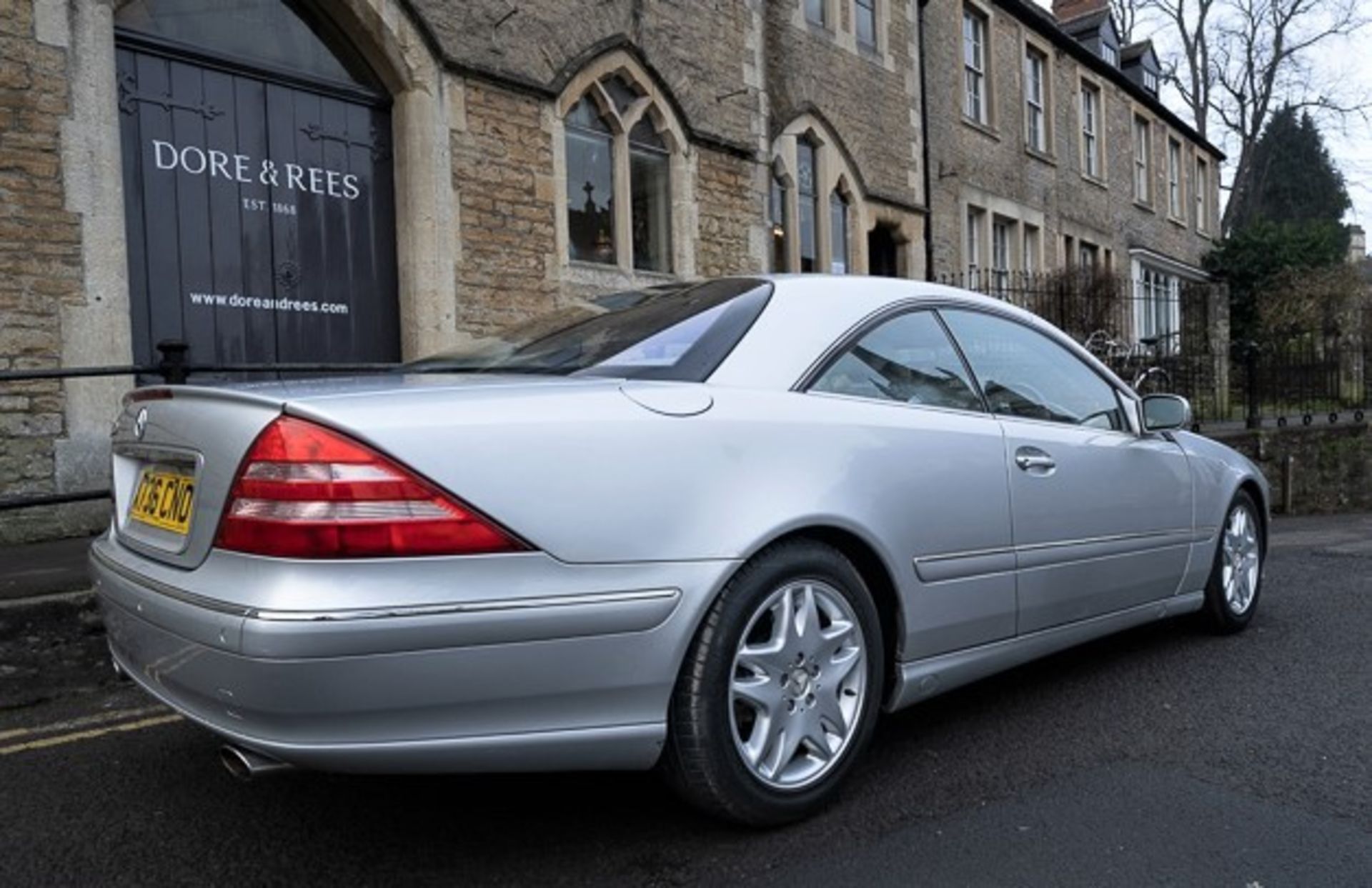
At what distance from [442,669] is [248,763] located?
48 cm

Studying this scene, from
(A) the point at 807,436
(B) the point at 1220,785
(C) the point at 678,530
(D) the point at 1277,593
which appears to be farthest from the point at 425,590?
(D) the point at 1277,593

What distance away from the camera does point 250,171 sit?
7.56 m

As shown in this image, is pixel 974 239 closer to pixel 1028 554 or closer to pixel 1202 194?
pixel 1202 194

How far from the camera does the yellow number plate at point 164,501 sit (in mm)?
2434

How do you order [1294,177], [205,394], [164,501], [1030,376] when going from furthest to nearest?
[1294,177]
[1030,376]
[164,501]
[205,394]

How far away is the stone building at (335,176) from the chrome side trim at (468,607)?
5277 millimetres

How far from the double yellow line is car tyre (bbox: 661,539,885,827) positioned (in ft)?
7.30

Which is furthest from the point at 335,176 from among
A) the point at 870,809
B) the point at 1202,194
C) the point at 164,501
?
the point at 1202,194

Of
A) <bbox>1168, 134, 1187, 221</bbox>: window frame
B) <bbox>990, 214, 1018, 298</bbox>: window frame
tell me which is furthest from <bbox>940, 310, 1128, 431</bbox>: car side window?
<bbox>1168, 134, 1187, 221</bbox>: window frame

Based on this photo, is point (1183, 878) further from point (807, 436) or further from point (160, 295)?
point (160, 295)

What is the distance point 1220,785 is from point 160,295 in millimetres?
6941

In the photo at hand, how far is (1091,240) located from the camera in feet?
69.0

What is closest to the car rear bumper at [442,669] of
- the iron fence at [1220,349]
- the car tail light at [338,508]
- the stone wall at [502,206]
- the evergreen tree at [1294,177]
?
the car tail light at [338,508]

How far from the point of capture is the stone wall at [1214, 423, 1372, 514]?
1092 centimetres
